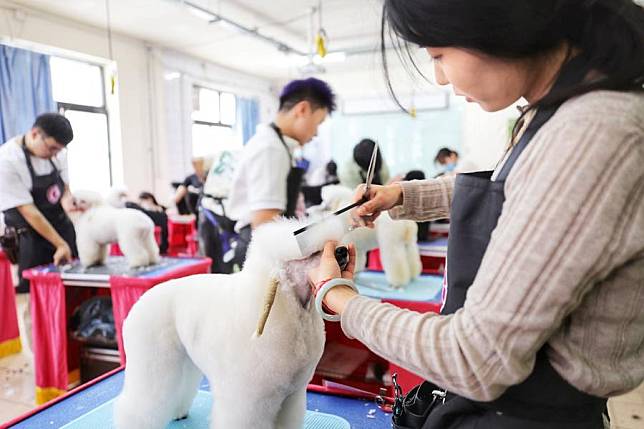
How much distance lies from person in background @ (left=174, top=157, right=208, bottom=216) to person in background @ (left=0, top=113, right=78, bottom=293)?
1.94 metres

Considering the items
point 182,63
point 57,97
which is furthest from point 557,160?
point 182,63

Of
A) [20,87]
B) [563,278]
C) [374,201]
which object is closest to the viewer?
[563,278]

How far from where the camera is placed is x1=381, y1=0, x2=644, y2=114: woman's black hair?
0.45 meters

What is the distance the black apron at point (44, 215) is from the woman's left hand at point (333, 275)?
6.37ft

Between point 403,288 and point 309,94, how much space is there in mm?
1100

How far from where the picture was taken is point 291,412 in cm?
86

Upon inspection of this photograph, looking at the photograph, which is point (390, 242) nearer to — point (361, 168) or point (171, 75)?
point (361, 168)

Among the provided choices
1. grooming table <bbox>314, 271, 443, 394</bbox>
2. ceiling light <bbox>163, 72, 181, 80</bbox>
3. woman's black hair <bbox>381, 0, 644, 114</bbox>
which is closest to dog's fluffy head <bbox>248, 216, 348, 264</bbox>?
woman's black hair <bbox>381, 0, 644, 114</bbox>

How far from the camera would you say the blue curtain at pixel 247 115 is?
23.2 feet

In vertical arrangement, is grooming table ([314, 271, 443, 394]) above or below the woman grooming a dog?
below

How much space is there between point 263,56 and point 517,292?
6306 millimetres

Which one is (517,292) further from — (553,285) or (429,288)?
(429,288)

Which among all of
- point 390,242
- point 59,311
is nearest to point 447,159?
point 390,242

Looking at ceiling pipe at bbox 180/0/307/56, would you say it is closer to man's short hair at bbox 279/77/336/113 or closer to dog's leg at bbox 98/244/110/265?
dog's leg at bbox 98/244/110/265
